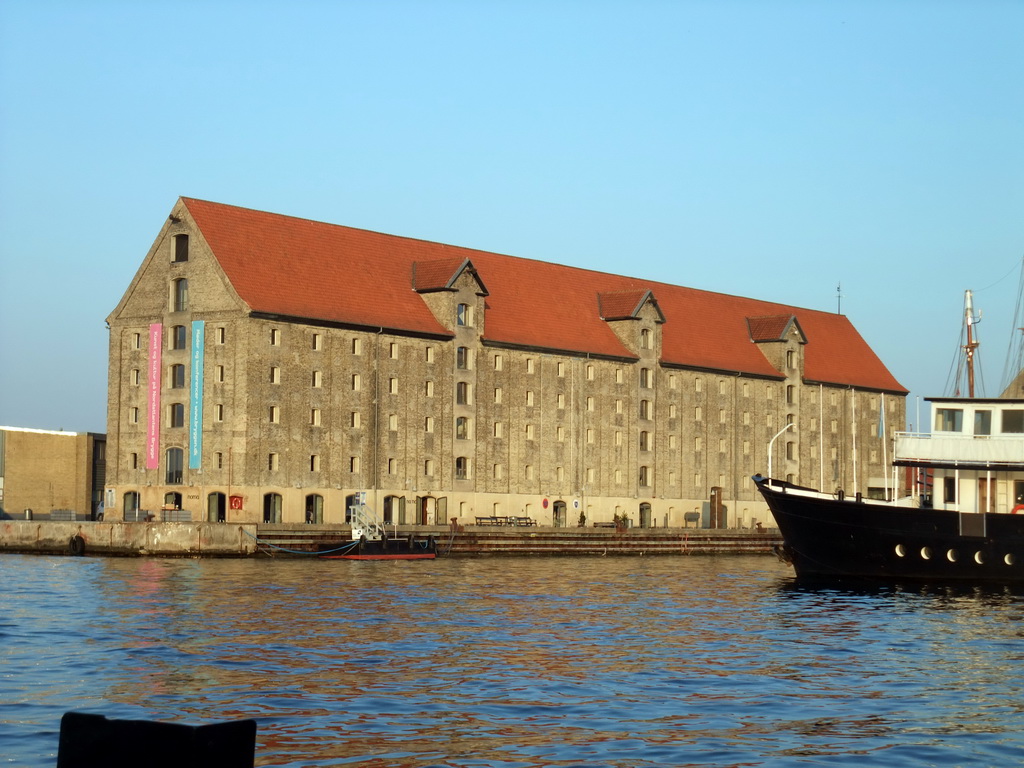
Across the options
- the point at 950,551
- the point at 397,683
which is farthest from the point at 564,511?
the point at 397,683

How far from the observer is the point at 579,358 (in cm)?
10725

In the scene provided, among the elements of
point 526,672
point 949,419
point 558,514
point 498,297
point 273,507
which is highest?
point 498,297

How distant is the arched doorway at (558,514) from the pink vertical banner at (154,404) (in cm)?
2873

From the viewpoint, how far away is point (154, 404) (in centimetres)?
9219

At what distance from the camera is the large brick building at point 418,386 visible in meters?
88.9

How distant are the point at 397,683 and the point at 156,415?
→ 68699mm

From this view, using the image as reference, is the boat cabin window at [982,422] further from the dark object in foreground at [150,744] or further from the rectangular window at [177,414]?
the dark object in foreground at [150,744]

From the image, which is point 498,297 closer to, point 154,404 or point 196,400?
point 196,400

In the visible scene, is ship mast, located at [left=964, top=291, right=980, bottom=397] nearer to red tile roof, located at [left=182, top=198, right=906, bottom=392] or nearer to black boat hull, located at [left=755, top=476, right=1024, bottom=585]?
black boat hull, located at [left=755, top=476, right=1024, bottom=585]

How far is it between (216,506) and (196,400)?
274 inches

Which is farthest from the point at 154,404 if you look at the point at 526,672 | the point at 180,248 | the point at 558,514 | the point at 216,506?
the point at 526,672

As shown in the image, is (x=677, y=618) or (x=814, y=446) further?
(x=814, y=446)

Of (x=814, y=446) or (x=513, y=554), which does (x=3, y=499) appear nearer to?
(x=513, y=554)

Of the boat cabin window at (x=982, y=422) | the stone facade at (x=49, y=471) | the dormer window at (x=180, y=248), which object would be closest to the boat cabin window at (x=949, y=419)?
the boat cabin window at (x=982, y=422)
